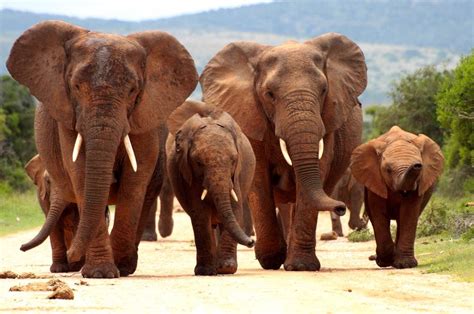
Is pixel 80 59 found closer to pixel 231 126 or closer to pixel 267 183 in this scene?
pixel 231 126

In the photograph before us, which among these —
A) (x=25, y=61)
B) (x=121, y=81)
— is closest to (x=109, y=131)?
(x=121, y=81)

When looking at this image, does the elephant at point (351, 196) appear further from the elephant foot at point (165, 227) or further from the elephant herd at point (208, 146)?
the elephant herd at point (208, 146)

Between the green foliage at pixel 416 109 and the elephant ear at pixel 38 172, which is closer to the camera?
the elephant ear at pixel 38 172

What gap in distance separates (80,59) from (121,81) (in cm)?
46

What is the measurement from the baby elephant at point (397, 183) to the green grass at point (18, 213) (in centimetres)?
979

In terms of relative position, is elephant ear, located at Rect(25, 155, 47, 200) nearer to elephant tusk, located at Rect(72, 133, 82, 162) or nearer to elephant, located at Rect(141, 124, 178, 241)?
elephant tusk, located at Rect(72, 133, 82, 162)

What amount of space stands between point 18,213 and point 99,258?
17.0m

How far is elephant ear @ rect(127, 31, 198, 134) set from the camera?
1336 cm

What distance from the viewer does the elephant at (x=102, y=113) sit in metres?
12.4

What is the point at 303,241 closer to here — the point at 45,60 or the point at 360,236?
the point at 45,60

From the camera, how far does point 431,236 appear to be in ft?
66.1

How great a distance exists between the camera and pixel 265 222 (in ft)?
50.2

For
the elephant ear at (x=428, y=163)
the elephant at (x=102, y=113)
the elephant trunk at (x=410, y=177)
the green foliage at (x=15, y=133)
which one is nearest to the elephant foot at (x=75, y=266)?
the elephant at (x=102, y=113)

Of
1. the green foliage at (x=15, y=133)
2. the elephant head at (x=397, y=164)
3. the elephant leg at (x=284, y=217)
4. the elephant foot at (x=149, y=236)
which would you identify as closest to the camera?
the elephant head at (x=397, y=164)
